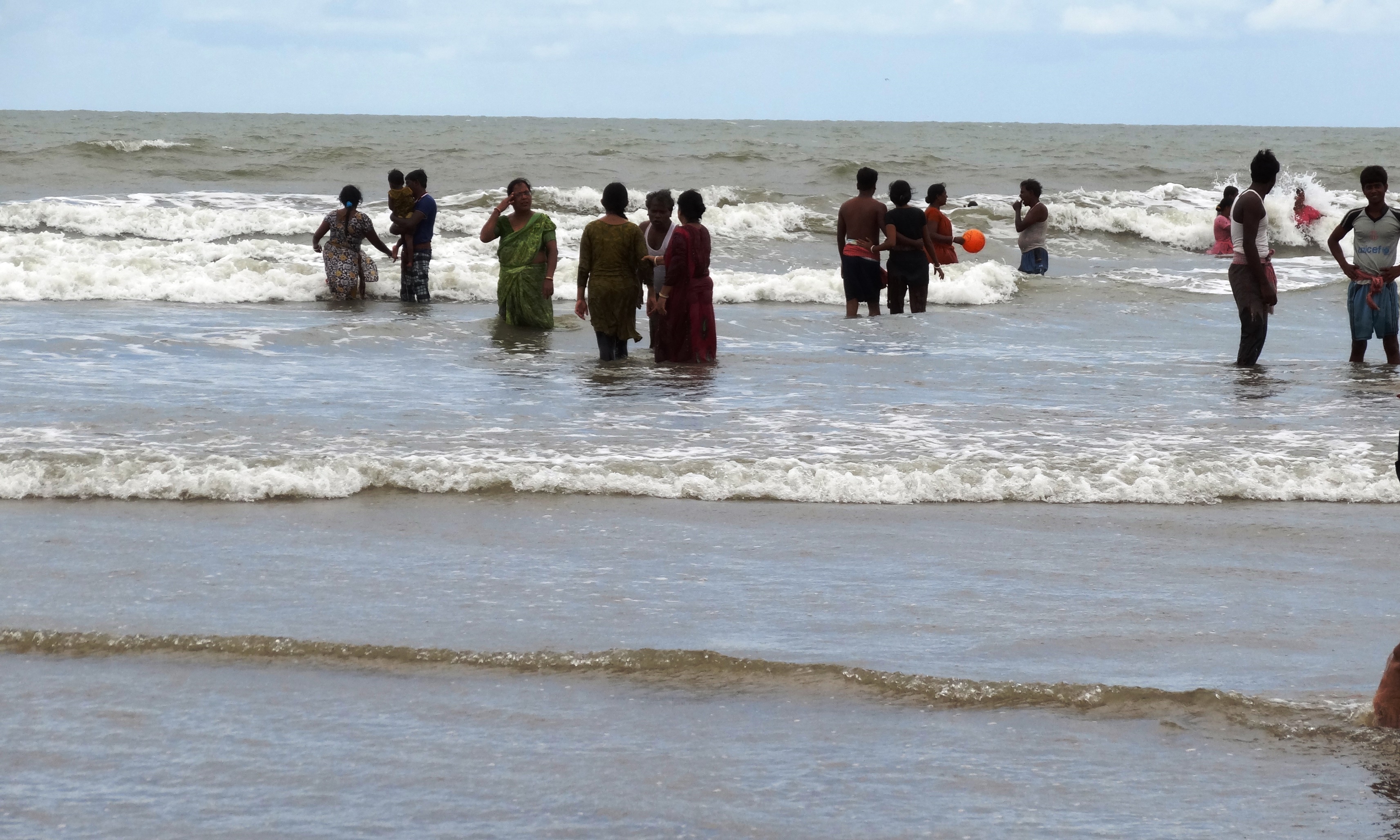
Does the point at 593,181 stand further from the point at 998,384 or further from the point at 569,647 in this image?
the point at 569,647

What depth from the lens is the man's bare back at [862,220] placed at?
40.3 feet

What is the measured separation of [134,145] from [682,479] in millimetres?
29992

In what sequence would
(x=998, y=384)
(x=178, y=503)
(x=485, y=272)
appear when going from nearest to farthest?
(x=178, y=503) → (x=998, y=384) → (x=485, y=272)

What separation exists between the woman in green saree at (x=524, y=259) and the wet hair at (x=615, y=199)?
4.40 ft

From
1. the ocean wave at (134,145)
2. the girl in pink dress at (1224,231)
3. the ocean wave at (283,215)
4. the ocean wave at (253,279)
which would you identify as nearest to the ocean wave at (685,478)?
the ocean wave at (253,279)

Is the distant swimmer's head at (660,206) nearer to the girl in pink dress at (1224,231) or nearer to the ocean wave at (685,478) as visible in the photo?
the ocean wave at (685,478)

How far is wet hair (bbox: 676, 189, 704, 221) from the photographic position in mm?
9648

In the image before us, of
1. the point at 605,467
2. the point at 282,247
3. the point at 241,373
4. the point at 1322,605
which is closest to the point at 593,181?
the point at 282,247

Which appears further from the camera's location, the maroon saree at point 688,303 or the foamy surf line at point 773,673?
the maroon saree at point 688,303

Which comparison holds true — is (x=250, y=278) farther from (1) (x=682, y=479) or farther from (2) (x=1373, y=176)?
(2) (x=1373, y=176)

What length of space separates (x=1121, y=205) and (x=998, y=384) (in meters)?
21.0

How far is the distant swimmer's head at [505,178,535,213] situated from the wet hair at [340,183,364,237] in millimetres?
3419

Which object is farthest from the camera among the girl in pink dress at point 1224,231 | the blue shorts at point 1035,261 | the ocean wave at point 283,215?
the ocean wave at point 283,215

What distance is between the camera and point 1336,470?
703 cm
